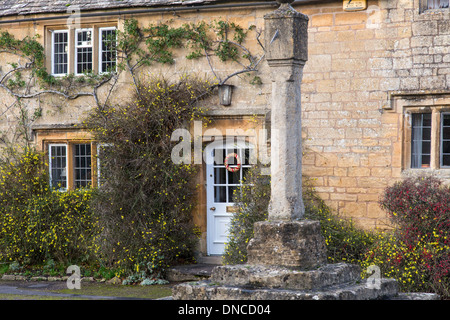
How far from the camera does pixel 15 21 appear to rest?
11852mm

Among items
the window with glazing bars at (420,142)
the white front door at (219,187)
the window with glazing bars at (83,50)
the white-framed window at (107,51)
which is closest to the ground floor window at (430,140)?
the window with glazing bars at (420,142)

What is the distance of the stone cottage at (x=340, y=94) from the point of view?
30.7 ft

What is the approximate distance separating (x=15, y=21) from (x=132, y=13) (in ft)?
8.22

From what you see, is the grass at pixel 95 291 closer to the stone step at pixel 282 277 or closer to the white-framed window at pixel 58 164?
the white-framed window at pixel 58 164

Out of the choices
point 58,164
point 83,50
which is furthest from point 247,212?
point 83,50

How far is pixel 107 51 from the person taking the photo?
11.5 metres

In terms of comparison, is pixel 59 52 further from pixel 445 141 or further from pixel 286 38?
pixel 445 141

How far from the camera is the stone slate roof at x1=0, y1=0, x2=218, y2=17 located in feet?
35.8

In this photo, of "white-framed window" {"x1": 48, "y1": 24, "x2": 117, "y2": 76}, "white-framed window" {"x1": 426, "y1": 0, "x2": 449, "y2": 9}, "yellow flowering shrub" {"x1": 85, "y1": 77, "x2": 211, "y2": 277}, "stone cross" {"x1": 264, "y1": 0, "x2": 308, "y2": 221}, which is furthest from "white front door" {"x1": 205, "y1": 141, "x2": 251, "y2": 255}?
"stone cross" {"x1": 264, "y1": 0, "x2": 308, "y2": 221}

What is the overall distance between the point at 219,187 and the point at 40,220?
333 centimetres

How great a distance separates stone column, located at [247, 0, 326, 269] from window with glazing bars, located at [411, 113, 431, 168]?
3996mm

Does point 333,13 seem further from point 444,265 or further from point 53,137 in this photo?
point 53,137

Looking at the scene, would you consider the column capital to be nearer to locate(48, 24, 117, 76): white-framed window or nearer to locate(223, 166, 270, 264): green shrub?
locate(223, 166, 270, 264): green shrub

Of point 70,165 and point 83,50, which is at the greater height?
point 83,50
